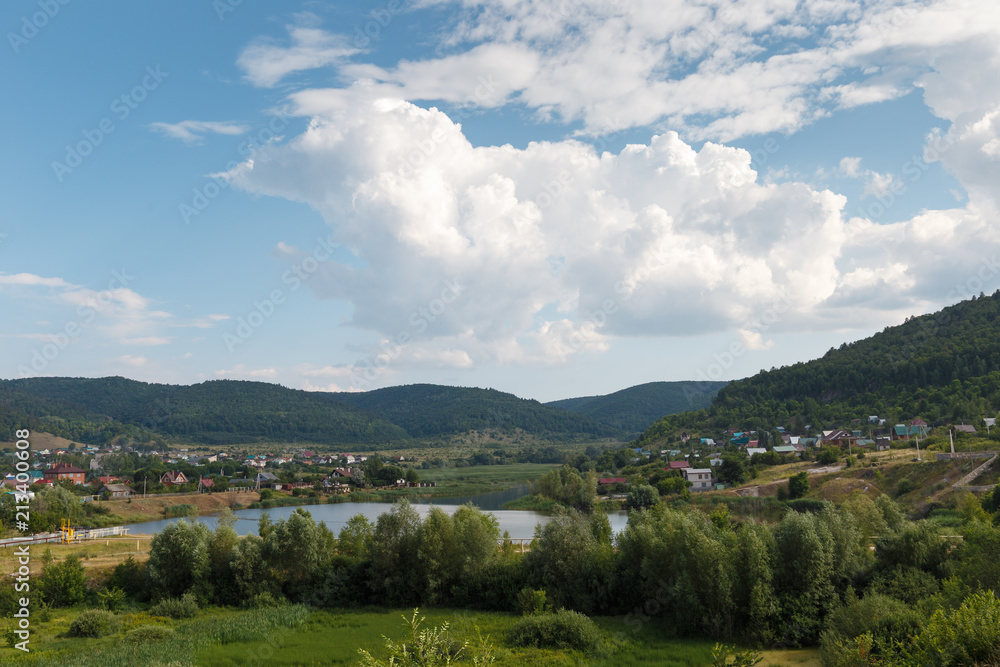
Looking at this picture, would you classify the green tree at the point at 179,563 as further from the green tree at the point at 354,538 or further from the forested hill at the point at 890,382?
the forested hill at the point at 890,382

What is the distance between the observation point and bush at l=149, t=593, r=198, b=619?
25328 mm

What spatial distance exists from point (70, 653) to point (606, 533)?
64.6ft

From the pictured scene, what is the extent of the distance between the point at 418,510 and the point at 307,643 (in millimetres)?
28435

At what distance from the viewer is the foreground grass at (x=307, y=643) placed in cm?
1859

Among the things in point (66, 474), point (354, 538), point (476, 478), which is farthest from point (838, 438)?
point (66, 474)

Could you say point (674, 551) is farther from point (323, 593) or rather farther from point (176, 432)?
point (176, 432)

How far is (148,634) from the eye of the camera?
21375 millimetres

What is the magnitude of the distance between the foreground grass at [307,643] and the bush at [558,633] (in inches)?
18.8

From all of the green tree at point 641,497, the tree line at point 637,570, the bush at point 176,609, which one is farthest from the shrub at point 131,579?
the green tree at point 641,497

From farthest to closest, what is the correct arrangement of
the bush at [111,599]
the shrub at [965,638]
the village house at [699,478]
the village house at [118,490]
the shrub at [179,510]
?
1. the village house at [118,490]
2. the village house at [699,478]
3. the shrub at [179,510]
4. the bush at [111,599]
5. the shrub at [965,638]

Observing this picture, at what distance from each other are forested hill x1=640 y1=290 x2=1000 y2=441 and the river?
43730mm

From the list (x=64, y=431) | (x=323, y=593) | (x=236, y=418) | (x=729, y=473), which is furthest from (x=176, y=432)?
(x=323, y=593)

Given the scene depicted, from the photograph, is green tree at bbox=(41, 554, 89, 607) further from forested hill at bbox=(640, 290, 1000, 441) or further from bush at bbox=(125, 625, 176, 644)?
forested hill at bbox=(640, 290, 1000, 441)

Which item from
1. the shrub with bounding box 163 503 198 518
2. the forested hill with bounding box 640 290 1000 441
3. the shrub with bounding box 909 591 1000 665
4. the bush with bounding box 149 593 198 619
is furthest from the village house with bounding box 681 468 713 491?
the shrub with bounding box 909 591 1000 665
